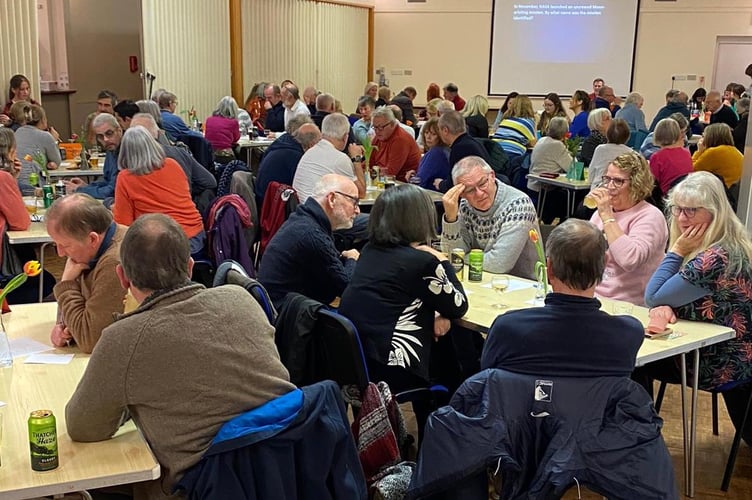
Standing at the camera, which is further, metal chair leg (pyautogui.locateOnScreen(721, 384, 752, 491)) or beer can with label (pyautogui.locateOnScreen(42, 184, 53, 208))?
beer can with label (pyautogui.locateOnScreen(42, 184, 53, 208))

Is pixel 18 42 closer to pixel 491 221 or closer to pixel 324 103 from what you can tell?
pixel 324 103

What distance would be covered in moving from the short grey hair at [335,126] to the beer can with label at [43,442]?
13.2 feet

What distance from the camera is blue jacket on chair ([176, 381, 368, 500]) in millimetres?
1926

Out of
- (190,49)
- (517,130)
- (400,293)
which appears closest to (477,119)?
(517,130)

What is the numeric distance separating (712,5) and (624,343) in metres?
12.6

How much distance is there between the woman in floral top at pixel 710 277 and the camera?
9.59 feet

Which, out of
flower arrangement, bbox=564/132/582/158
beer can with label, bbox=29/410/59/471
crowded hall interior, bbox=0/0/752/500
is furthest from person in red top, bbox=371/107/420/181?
beer can with label, bbox=29/410/59/471

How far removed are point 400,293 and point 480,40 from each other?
472 inches

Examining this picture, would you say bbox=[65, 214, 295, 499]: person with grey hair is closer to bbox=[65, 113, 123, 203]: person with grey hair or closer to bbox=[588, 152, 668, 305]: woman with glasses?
bbox=[588, 152, 668, 305]: woman with glasses

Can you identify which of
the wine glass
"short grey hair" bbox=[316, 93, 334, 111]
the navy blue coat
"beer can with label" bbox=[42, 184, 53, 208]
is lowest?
the navy blue coat

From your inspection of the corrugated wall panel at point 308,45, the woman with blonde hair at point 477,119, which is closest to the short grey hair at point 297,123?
the woman with blonde hair at point 477,119

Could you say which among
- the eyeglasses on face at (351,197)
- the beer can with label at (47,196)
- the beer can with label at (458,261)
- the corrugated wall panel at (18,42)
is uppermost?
the corrugated wall panel at (18,42)

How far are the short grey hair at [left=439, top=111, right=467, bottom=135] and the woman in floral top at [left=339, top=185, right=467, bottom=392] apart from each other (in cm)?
302

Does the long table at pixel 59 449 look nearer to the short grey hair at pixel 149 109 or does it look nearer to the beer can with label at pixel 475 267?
the beer can with label at pixel 475 267
